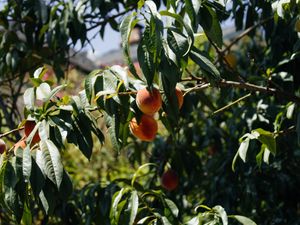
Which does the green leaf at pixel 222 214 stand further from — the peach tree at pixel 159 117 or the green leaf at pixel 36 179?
the green leaf at pixel 36 179

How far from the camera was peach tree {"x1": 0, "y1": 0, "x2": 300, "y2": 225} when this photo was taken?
1481 mm

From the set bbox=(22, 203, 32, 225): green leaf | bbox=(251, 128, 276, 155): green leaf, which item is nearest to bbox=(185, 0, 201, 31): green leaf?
bbox=(251, 128, 276, 155): green leaf

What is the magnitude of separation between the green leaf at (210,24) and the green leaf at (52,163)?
0.54 m

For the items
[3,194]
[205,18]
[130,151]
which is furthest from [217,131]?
[3,194]

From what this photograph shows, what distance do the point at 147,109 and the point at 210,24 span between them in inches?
12.3

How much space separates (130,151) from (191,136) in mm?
521

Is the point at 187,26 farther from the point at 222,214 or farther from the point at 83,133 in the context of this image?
the point at 222,214

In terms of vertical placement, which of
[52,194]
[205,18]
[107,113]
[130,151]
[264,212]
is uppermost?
[205,18]

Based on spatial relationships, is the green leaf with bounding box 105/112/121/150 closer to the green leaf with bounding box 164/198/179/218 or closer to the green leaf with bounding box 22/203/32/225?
the green leaf with bounding box 22/203/32/225

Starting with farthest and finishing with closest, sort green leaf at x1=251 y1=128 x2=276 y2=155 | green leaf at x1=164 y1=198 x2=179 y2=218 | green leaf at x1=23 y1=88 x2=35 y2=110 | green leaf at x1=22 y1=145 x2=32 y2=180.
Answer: green leaf at x1=164 y1=198 x2=179 y2=218 → green leaf at x1=251 y1=128 x2=276 y2=155 → green leaf at x1=23 y1=88 x2=35 y2=110 → green leaf at x1=22 y1=145 x2=32 y2=180

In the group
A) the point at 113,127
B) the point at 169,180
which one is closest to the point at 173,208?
the point at 113,127

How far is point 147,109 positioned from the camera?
1.55 meters

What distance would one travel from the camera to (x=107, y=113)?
162 cm

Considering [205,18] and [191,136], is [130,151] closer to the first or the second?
[191,136]
